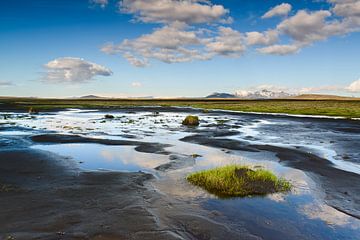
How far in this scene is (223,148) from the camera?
81.8ft

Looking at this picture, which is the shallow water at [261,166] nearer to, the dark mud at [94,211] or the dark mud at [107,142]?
the dark mud at [107,142]

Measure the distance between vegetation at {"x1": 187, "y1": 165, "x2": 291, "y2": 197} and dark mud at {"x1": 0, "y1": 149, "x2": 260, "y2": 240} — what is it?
2.13 metres

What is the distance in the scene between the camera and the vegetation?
12.9 metres

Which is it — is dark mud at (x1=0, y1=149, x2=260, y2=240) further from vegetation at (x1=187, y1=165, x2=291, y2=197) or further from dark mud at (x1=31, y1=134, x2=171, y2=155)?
dark mud at (x1=31, y1=134, x2=171, y2=155)

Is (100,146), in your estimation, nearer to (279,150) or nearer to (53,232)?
(279,150)

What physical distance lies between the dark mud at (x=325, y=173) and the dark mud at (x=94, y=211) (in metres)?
4.90

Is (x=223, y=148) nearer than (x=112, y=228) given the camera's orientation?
No

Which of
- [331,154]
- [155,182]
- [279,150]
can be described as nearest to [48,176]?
[155,182]

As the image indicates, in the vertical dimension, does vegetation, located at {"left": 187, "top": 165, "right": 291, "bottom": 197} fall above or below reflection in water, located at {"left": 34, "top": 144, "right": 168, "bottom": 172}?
above

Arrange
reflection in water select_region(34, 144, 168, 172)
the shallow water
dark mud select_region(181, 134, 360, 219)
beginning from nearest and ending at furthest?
the shallow water, dark mud select_region(181, 134, 360, 219), reflection in water select_region(34, 144, 168, 172)

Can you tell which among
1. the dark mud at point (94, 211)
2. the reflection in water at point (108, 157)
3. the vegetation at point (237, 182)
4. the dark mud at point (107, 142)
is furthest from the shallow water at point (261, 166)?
the dark mud at point (94, 211)

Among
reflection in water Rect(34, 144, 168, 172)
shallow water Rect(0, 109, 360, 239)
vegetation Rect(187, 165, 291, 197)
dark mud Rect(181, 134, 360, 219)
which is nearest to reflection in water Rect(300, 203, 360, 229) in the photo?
shallow water Rect(0, 109, 360, 239)

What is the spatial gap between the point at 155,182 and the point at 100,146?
11.9 metres

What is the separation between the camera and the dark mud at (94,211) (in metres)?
8.91
